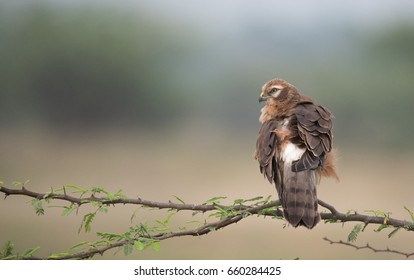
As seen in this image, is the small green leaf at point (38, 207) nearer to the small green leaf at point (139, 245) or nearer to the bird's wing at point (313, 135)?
the small green leaf at point (139, 245)

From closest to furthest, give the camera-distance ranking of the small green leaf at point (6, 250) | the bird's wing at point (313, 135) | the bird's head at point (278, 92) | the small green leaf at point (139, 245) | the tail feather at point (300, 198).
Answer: the small green leaf at point (139, 245) < the small green leaf at point (6, 250) < the tail feather at point (300, 198) < the bird's wing at point (313, 135) < the bird's head at point (278, 92)

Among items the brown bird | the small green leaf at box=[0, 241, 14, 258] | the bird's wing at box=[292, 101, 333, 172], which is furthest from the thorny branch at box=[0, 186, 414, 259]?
the bird's wing at box=[292, 101, 333, 172]

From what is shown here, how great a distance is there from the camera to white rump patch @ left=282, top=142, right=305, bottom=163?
2869 millimetres

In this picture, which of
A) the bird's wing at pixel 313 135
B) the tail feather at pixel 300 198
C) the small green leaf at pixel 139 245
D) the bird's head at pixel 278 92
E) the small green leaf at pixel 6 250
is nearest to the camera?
the small green leaf at pixel 139 245

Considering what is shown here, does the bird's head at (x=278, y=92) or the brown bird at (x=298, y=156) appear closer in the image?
the brown bird at (x=298, y=156)

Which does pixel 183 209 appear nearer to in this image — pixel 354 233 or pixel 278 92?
pixel 354 233

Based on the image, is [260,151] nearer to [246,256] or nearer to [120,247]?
[246,256]

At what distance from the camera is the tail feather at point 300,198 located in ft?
8.66

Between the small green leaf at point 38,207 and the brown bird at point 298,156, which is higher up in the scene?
the brown bird at point 298,156

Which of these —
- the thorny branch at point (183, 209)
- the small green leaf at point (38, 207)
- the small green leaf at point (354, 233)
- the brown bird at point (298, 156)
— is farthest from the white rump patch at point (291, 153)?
the small green leaf at point (38, 207)

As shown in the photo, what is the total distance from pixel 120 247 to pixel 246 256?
1.38 m

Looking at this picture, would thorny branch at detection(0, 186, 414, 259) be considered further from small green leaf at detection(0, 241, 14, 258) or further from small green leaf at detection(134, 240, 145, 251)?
small green leaf at detection(0, 241, 14, 258)

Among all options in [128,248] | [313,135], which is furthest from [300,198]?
[128,248]

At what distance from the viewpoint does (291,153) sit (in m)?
2.90
